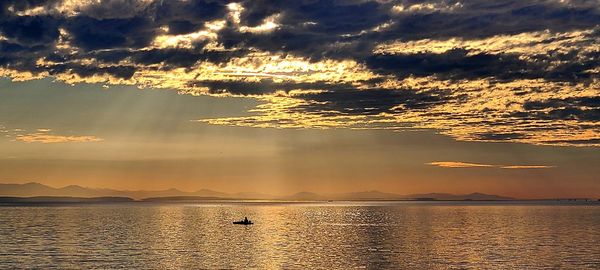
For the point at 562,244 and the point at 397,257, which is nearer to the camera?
the point at 397,257

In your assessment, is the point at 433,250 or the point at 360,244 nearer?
the point at 433,250

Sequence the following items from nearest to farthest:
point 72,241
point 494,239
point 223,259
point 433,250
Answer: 1. point 223,259
2. point 433,250
3. point 72,241
4. point 494,239

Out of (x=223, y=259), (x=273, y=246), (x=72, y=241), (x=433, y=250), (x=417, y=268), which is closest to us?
(x=417, y=268)

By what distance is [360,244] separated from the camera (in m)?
126

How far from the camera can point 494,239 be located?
136 m

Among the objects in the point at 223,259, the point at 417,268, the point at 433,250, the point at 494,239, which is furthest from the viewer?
the point at 494,239

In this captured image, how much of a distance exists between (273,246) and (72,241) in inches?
1420

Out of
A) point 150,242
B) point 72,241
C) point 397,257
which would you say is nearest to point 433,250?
point 397,257

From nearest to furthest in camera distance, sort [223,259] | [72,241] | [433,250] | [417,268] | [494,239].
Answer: [417,268]
[223,259]
[433,250]
[72,241]
[494,239]

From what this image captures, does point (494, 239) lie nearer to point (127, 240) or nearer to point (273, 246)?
point (273, 246)

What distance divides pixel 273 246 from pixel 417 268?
35774 millimetres

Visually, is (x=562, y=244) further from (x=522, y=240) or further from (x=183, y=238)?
(x=183, y=238)

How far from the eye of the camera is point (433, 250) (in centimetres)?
11125

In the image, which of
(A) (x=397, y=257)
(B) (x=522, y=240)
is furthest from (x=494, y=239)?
(A) (x=397, y=257)
